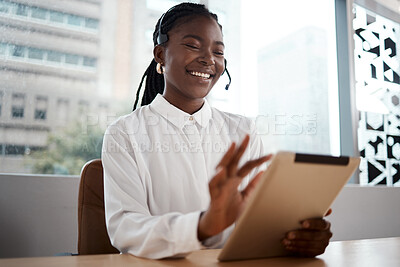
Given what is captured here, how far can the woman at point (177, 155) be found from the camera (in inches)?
31.5

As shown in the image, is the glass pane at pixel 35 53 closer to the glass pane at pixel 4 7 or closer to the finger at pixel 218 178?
the glass pane at pixel 4 7

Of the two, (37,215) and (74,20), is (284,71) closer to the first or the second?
(74,20)

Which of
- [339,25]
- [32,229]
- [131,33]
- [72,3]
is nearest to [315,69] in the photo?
[339,25]

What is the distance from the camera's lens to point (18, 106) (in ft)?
6.35

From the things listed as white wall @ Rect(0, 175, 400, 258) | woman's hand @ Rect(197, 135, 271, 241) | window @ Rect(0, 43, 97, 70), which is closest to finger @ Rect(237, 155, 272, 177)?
woman's hand @ Rect(197, 135, 271, 241)

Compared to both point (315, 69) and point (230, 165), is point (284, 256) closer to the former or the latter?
point (230, 165)

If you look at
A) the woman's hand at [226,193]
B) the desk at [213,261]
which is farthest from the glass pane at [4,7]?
the woman's hand at [226,193]

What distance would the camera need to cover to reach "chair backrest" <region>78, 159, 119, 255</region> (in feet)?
4.14

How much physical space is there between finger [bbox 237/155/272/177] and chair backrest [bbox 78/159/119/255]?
29.5 inches

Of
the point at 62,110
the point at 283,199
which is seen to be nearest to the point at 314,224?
the point at 283,199

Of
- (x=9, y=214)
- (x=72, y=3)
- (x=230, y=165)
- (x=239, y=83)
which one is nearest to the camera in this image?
(x=230, y=165)

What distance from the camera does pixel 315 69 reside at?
3.22m

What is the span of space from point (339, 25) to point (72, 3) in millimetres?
2340

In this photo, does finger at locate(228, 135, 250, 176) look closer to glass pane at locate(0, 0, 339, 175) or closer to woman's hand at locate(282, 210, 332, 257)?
woman's hand at locate(282, 210, 332, 257)
